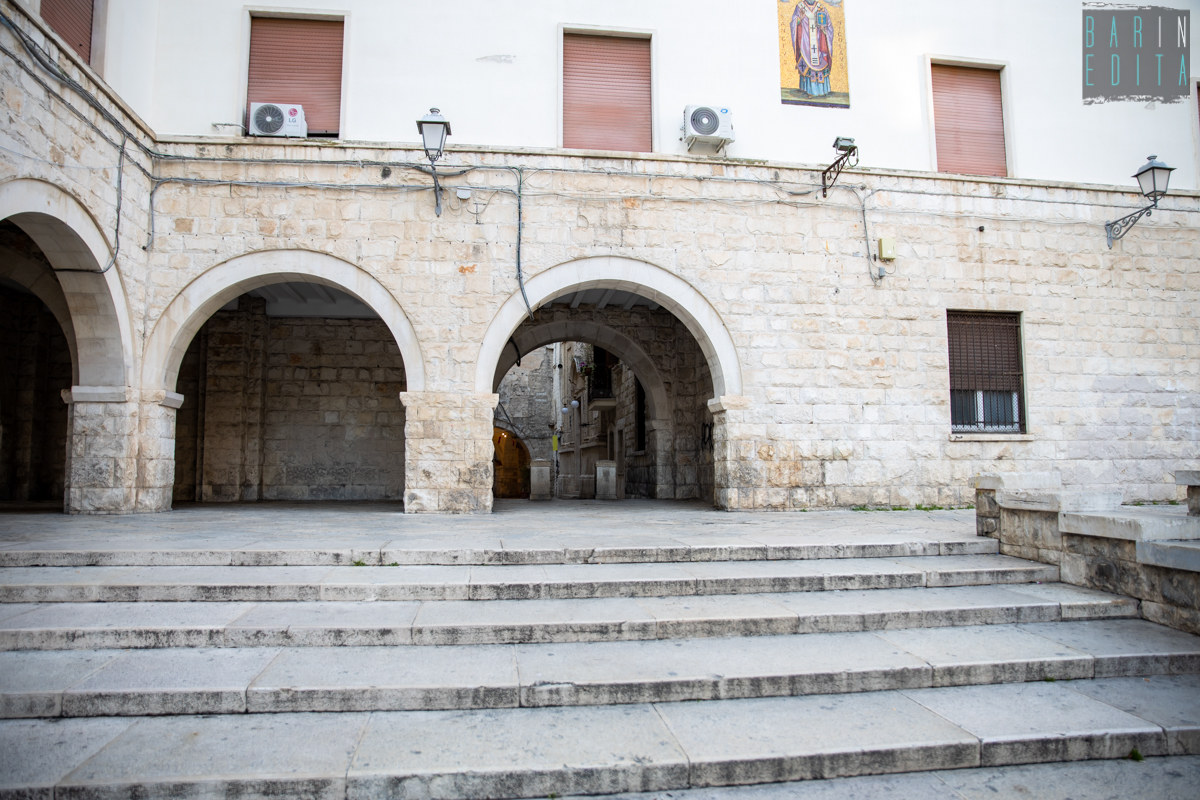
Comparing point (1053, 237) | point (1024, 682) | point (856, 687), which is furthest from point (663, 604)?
point (1053, 237)

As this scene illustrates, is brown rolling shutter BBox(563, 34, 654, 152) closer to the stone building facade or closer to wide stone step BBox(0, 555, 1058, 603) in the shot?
the stone building facade

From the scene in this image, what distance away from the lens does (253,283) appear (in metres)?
7.55

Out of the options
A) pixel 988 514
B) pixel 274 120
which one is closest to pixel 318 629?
pixel 988 514

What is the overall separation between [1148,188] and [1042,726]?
329 inches

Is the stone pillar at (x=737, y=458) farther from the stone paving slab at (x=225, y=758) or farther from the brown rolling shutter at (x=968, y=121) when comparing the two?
the stone paving slab at (x=225, y=758)

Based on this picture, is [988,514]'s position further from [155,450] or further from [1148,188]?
[155,450]

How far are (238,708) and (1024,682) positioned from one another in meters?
3.51

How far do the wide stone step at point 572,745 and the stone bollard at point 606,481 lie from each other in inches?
386

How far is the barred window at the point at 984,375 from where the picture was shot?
8.41m

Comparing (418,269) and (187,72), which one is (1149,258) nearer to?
(418,269)

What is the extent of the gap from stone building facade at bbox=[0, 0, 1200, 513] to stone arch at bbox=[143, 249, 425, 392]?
0.08 ft

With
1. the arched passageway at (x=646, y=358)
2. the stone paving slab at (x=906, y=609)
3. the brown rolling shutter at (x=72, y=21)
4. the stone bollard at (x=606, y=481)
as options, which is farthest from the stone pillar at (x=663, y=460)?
the brown rolling shutter at (x=72, y=21)

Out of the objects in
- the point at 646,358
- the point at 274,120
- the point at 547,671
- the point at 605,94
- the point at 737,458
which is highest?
the point at 605,94

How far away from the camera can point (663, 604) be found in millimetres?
3723
